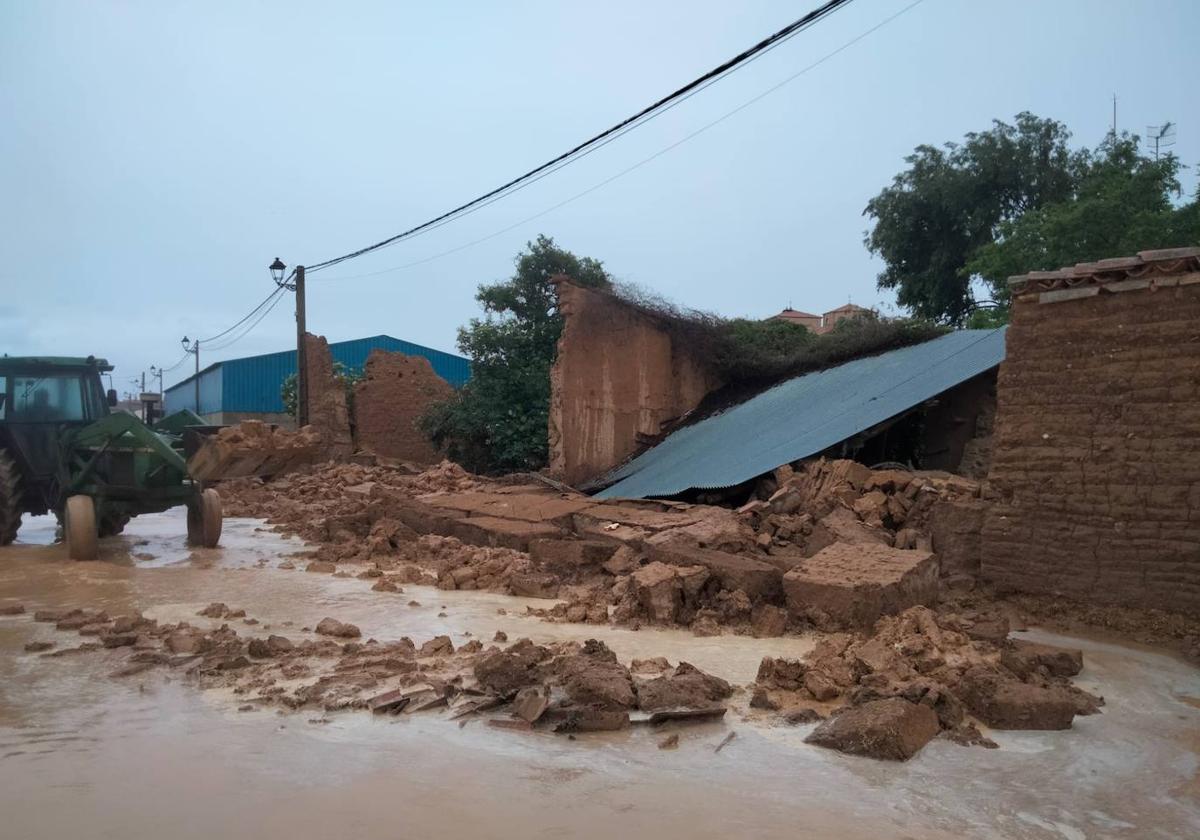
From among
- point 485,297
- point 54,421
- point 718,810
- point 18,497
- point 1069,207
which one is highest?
point 1069,207

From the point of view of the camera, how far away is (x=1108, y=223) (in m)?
17.9

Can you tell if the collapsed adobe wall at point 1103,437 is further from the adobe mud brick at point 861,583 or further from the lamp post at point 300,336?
the lamp post at point 300,336

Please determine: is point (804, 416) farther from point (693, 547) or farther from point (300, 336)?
point (300, 336)

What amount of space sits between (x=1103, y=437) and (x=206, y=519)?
1048 centimetres

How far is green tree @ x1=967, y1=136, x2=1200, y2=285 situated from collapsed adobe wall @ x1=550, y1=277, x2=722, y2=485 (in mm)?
8302

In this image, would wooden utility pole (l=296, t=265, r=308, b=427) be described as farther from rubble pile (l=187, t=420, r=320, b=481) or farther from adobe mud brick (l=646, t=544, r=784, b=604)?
adobe mud brick (l=646, t=544, r=784, b=604)

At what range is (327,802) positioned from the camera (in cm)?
394

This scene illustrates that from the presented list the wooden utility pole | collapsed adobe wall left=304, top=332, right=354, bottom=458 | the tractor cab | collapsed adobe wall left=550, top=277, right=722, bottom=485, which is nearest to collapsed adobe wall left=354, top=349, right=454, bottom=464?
collapsed adobe wall left=304, top=332, right=354, bottom=458

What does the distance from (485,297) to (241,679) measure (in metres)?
14.5

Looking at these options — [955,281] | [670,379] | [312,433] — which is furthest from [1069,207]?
[312,433]

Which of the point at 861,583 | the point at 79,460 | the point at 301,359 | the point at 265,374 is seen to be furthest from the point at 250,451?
the point at 265,374

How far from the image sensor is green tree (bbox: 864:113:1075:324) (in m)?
24.8

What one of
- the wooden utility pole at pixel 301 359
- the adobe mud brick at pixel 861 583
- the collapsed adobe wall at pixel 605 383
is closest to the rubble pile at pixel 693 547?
the adobe mud brick at pixel 861 583

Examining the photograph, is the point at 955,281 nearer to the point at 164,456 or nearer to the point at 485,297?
the point at 485,297
